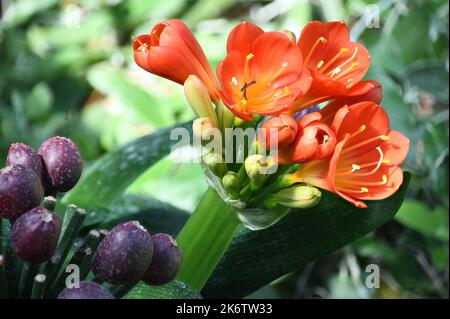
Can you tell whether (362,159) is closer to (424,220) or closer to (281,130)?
(281,130)

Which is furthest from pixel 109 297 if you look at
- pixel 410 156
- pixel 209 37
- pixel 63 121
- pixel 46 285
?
pixel 209 37

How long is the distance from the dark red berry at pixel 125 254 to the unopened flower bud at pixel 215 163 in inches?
4.0

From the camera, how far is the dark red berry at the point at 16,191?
57 centimetres

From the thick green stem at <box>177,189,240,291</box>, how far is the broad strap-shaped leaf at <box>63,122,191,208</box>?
0.21m

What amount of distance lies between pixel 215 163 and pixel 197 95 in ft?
0.20

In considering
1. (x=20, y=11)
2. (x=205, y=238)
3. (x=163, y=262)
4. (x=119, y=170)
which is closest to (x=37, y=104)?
(x=20, y=11)

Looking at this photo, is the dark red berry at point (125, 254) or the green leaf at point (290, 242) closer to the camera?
the dark red berry at point (125, 254)

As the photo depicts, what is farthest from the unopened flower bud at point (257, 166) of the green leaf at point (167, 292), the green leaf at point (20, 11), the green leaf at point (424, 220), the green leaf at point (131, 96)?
the green leaf at point (20, 11)

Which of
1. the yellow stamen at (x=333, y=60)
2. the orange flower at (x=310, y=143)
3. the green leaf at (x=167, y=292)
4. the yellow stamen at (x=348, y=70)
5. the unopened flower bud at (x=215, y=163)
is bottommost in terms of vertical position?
the green leaf at (x=167, y=292)

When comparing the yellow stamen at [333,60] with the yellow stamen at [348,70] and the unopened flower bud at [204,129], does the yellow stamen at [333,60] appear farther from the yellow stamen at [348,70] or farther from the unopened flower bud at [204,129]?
A: the unopened flower bud at [204,129]

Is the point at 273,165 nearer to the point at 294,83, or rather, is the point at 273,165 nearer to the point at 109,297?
the point at 294,83

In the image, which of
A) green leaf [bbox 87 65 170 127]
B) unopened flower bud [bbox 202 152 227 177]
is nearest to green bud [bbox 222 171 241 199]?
unopened flower bud [bbox 202 152 227 177]

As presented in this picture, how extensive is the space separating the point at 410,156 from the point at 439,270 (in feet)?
0.75

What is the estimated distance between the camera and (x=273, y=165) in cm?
63
